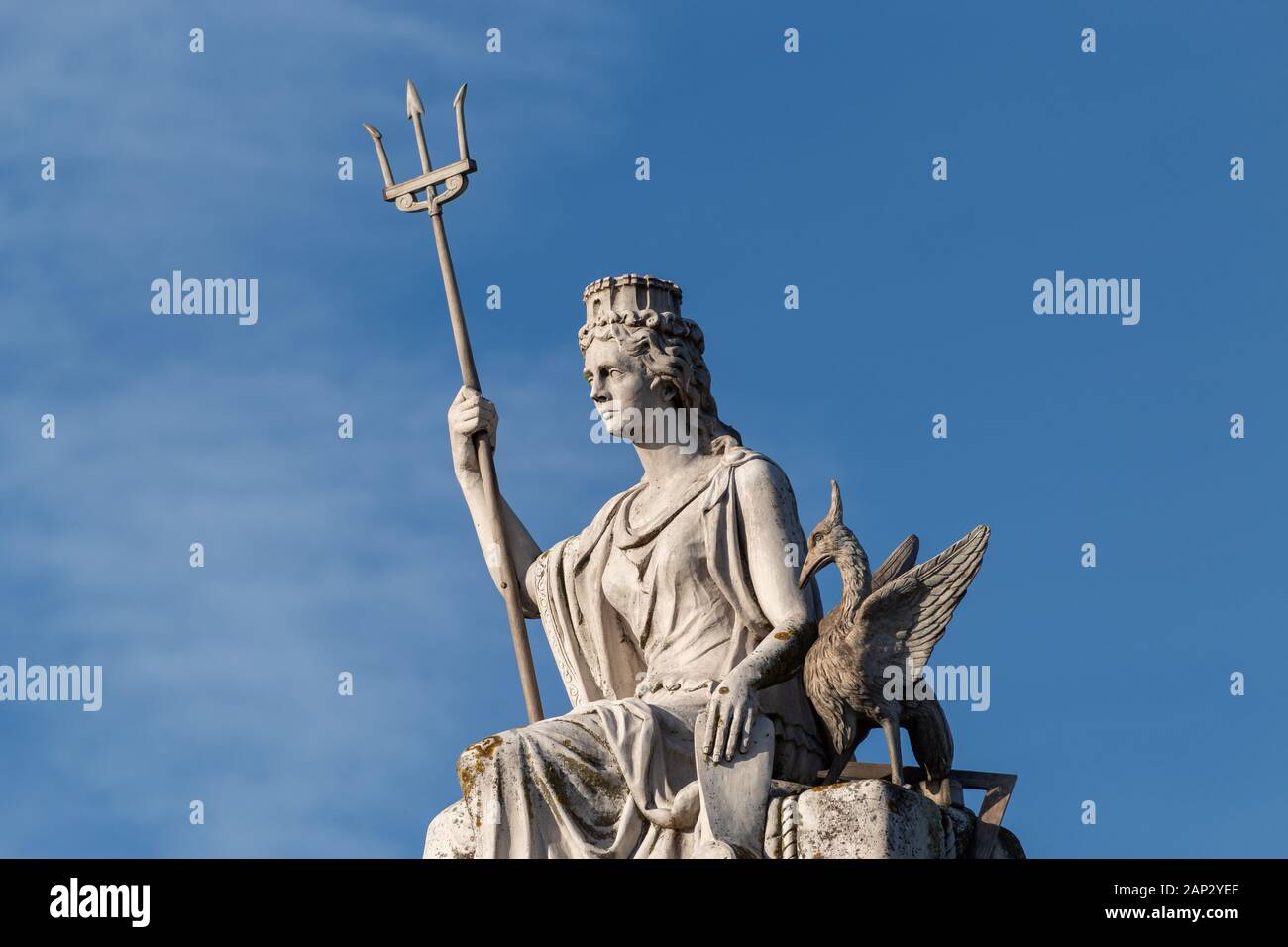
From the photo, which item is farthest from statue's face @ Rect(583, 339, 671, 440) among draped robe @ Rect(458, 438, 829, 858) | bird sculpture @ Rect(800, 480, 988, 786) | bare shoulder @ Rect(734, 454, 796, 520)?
bird sculpture @ Rect(800, 480, 988, 786)

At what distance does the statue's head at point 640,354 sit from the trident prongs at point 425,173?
46.1 inches

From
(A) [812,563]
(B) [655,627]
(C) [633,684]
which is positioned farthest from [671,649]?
(A) [812,563]

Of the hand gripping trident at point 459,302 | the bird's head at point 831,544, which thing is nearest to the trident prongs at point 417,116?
the hand gripping trident at point 459,302

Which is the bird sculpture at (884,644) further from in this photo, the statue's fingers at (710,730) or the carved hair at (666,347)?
the carved hair at (666,347)

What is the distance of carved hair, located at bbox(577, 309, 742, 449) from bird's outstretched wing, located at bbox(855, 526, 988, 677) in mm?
1670

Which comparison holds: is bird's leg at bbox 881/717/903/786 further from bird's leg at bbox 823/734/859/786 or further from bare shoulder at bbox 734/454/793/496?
bare shoulder at bbox 734/454/793/496

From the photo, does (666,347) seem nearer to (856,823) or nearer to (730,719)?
(730,719)

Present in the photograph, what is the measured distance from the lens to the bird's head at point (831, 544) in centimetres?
2023

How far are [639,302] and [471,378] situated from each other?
1.15 metres

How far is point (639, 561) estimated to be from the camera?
21.0 metres

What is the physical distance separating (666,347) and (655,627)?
1650 millimetres

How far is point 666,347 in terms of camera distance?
21.1 meters

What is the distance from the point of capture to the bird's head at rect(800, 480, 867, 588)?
66.4ft
